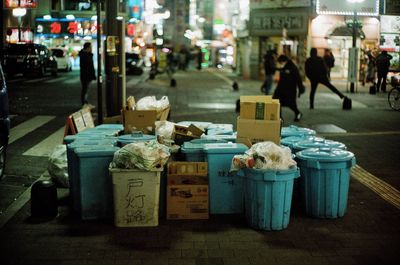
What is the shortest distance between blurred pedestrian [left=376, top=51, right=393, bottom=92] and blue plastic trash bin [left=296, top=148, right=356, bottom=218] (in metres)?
18.5

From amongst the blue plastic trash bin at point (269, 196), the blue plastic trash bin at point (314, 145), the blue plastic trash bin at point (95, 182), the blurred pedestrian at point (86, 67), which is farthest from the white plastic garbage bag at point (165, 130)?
the blurred pedestrian at point (86, 67)

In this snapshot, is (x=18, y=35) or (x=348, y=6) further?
(x=18, y=35)

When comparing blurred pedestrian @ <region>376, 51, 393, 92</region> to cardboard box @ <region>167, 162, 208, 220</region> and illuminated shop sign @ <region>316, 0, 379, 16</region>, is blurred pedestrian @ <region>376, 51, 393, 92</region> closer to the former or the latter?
illuminated shop sign @ <region>316, 0, 379, 16</region>

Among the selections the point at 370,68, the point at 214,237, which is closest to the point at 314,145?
the point at 214,237

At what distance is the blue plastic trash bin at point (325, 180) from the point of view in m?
6.48

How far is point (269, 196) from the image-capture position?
6.12m

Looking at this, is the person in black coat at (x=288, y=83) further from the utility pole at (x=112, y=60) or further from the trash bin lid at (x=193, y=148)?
the trash bin lid at (x=193, y=148)

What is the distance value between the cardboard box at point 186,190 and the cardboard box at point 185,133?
4.74ft

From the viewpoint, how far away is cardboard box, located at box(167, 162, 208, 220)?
21.4 ft

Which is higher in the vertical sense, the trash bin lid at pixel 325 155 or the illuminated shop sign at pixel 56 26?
the illuminated shop sign at pixel 56 26

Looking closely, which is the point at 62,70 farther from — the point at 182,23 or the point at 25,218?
the point at 182,23

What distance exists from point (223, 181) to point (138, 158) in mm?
1127

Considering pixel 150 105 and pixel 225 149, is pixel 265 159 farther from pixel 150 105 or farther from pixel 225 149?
pixel 150 105

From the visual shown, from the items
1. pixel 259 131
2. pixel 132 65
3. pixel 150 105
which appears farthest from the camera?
pixel 132 65
